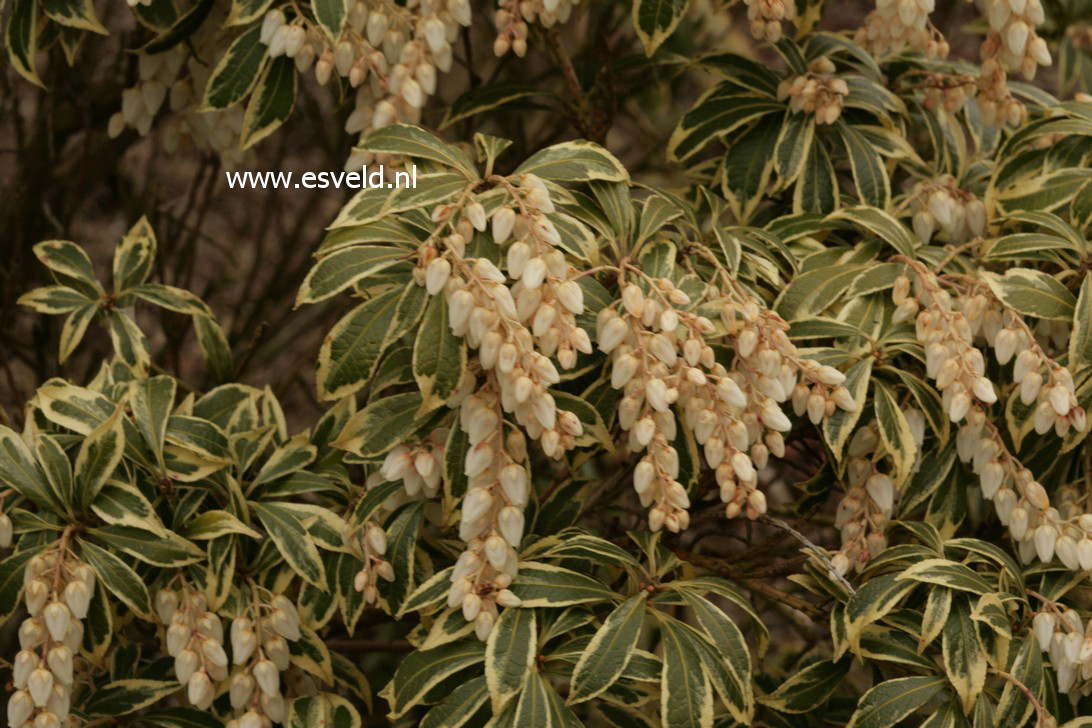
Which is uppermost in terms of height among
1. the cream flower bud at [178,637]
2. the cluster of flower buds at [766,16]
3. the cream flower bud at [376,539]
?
the cluster of flower buds at [766,16]

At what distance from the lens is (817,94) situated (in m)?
1.82

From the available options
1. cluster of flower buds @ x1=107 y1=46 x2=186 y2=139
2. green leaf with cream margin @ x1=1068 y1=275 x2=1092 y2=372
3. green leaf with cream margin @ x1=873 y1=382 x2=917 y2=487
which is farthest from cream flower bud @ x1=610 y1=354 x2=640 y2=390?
cluster of flower buds @ x1=107 y1=46 x2=186 y2=139

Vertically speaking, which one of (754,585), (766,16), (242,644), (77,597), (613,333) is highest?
(766,16)

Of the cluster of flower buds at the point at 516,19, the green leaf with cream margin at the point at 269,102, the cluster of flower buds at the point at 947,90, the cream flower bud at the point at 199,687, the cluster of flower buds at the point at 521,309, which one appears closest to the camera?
the cluster of flower buds at the point at 521,309

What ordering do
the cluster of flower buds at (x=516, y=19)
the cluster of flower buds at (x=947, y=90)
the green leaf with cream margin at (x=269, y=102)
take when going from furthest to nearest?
the cluster of flower buds at (x=947, y=90)
the green leaf with cream margin at (x=269, y=102)
the cluster of flower buds at (x=516, y=19)

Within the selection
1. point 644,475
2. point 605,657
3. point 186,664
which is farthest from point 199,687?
point 644,475

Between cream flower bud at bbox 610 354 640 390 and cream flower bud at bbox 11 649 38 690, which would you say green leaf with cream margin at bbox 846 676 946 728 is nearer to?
cream flower bud at bbox 610 354 640 390

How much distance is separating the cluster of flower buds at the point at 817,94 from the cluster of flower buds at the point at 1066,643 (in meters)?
0.71

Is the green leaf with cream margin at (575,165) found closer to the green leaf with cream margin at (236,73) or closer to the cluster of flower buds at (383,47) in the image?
the cluster of flower buds at (383,47)

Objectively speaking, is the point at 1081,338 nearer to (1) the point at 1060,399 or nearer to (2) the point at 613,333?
(1) the point at 1060,399

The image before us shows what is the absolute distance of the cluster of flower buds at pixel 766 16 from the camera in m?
1.60

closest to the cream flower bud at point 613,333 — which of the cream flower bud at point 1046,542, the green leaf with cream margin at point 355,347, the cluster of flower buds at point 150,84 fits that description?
the green leaf with cream margin at point 355,347

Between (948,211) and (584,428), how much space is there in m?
0.65

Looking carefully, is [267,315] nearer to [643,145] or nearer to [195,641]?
[643,145]
